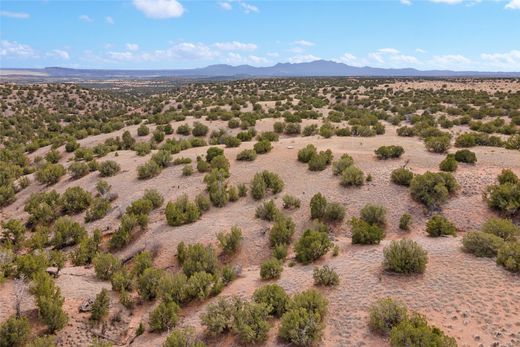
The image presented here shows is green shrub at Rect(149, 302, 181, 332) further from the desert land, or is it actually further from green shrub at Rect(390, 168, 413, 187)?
green shrub at Rect(390, 168, 413, 187)

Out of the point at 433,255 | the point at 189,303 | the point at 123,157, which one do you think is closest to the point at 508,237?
the point at 433,255

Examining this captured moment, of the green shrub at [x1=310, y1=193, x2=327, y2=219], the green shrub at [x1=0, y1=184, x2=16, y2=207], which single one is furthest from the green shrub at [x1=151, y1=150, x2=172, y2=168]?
the green shrub at [x1=310, y1=193, x2=327, y2=219]

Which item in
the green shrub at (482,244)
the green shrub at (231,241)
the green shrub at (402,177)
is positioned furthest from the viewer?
the green shrub at (402,177)

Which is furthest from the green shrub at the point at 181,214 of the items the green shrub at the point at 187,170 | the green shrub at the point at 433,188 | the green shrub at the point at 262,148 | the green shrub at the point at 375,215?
the green shrub at the point at 433,188

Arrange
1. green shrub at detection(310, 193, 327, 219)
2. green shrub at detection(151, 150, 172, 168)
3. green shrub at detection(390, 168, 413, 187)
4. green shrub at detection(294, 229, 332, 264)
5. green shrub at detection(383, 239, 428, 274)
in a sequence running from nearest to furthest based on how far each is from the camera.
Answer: green shrub at detection(383, 239, 428, 274) → green shrub at detection(294, 229, 332, 264) → green shrub at detection(310, 193, 327, 219) → green shrub at detection(390, 168, 413, 187) → green shrub at detection(151, 150, 172, 168)

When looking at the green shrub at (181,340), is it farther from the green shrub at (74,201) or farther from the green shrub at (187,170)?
the green shrub at (187,170)

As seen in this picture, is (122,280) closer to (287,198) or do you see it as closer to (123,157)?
(287,198)
